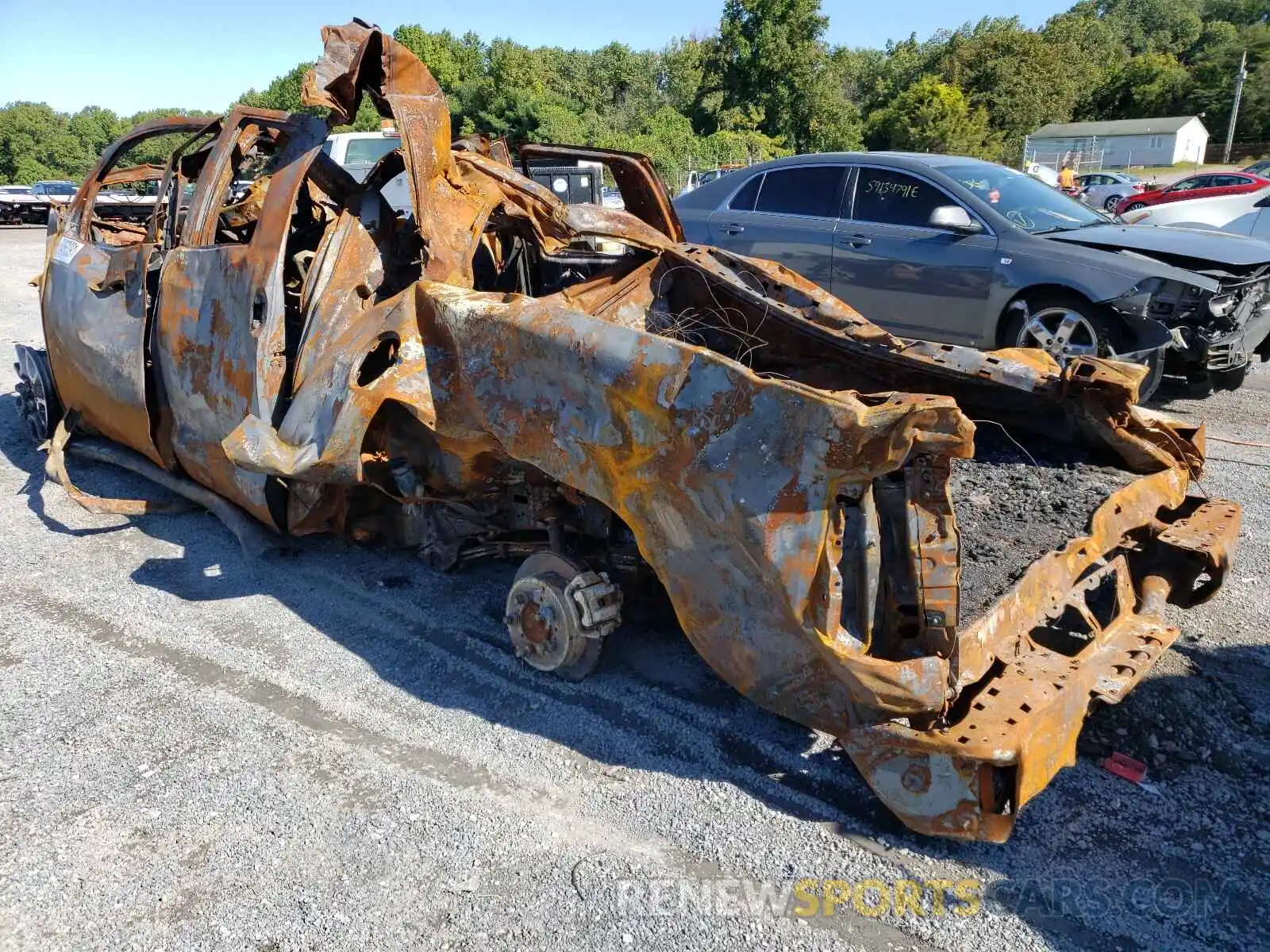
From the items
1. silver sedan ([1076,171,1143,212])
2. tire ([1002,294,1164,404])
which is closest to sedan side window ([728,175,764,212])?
tire ([1002,294,1164,404])

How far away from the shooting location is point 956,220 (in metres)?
6.56

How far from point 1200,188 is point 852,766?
2555 cm

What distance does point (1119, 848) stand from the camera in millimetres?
2387

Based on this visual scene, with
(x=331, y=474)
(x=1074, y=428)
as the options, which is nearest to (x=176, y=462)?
(x=331, y=474)

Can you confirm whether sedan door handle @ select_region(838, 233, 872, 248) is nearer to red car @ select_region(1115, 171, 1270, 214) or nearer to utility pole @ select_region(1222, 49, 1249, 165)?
red car @ select_region(1115, 171, 1270, 214)

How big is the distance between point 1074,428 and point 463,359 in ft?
8.09

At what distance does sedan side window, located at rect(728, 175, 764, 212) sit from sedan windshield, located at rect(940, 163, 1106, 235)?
156cm

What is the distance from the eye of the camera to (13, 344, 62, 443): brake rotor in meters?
5.74

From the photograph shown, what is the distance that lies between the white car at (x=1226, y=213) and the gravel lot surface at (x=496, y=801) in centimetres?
1116

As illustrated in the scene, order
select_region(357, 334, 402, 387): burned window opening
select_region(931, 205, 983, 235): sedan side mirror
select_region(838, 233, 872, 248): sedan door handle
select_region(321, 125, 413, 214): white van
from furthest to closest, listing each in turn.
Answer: select_region(321, 125, 413, 214): white van
select_region(838, 233, 872, 248): sedan door handle
select_region(931, 205, 983, 235): sedan side mirror
select_region(357, 334, 402, 387): burned window opening

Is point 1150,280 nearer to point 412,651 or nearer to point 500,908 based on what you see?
point 412,651

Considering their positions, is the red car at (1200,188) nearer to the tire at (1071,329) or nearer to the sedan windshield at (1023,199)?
the sedan windshield at (1023,199)

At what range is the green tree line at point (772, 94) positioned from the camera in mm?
41188

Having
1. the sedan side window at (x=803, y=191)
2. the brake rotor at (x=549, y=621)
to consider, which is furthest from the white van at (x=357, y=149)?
the brake rotor at (x=549, y=621)
